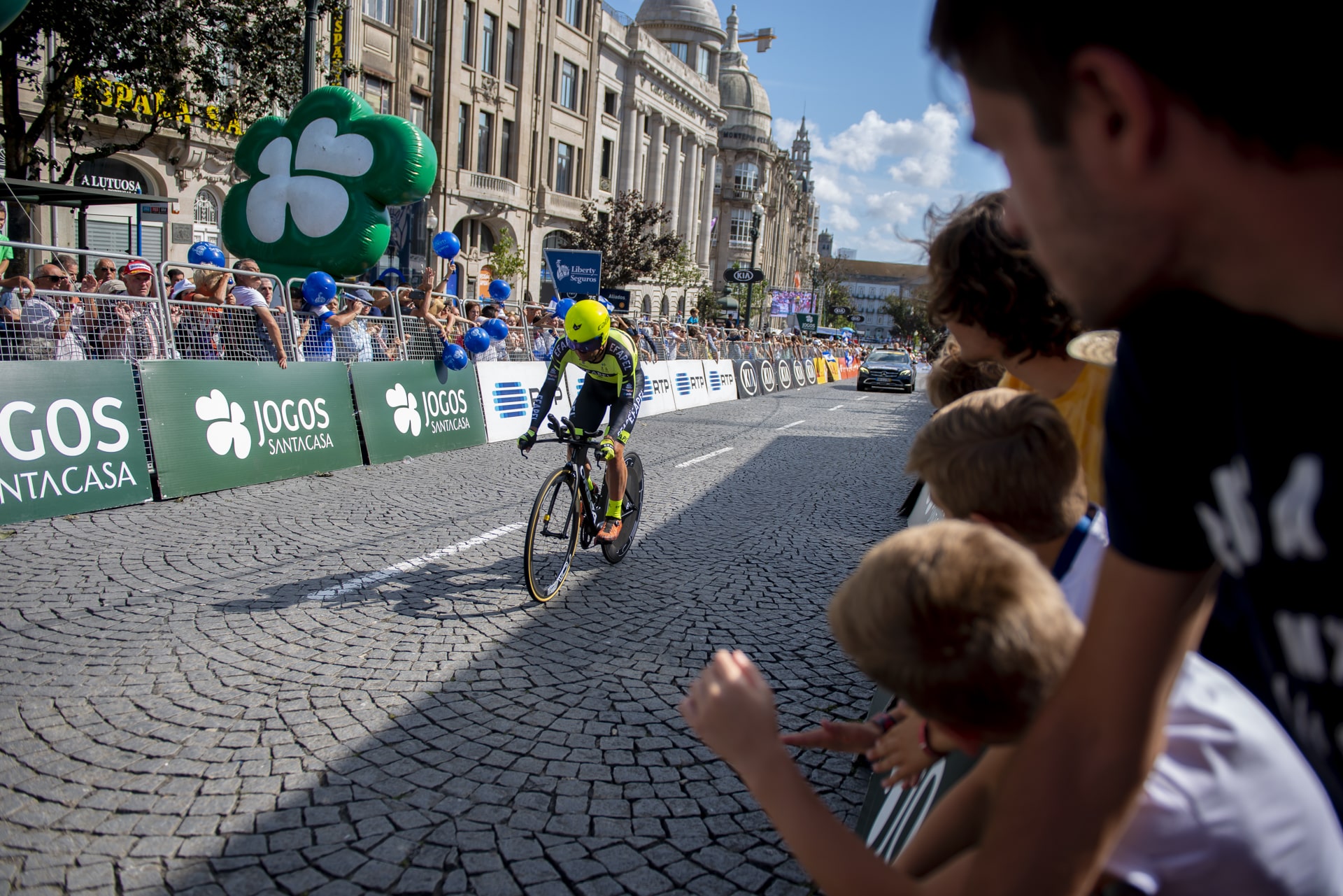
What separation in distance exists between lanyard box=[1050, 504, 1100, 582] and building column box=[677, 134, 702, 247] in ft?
209

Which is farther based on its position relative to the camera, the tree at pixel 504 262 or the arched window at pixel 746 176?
the arched window at pixel 746 176

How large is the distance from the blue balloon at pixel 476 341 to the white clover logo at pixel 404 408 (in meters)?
1.40

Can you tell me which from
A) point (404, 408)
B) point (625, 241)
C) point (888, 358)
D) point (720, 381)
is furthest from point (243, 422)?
point (625, 241)

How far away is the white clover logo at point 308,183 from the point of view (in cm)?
1141

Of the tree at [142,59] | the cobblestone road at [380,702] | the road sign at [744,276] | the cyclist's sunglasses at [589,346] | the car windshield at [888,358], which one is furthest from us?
the road sign at [744,276]

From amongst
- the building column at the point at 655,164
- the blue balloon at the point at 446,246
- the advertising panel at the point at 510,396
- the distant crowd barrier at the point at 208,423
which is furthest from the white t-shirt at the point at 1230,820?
the building column at the point at 655,164

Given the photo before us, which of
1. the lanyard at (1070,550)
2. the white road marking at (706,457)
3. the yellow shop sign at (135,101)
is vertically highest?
the yellow shop sign at (135,101)

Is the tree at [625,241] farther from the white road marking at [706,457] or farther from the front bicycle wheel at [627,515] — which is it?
the front bicycle wheel at [627,515]

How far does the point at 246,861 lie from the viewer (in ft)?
8.61

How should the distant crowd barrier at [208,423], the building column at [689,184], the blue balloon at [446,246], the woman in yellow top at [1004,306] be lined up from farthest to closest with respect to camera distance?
the building column at [689,184], the blue balloon at [446,246], the distant crowd barrier at [208,423], the woman in yellow top at [1004,306]

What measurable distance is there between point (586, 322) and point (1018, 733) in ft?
15.9

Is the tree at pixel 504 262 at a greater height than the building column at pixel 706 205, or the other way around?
the building column at pixel 706 205

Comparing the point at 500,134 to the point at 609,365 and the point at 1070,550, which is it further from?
the point at 1070,550

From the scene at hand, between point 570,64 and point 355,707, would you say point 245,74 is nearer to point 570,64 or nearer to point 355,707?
point 355,707
